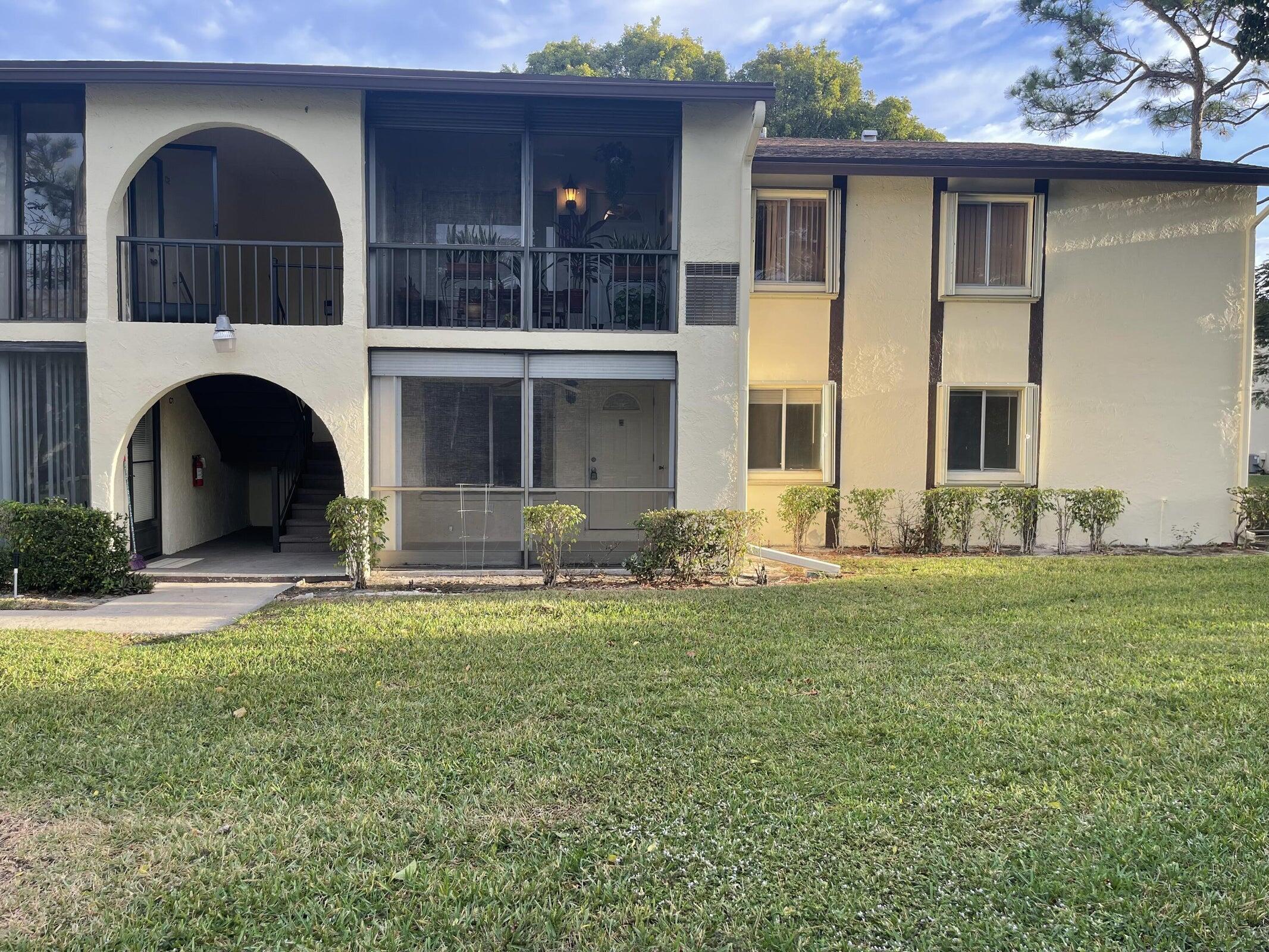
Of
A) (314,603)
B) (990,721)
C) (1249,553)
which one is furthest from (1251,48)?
(314,603)

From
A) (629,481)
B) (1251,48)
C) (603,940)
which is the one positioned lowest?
(603,940)

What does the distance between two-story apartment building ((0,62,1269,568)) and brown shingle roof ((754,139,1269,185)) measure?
0.23 feet

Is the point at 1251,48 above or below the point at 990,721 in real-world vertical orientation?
above

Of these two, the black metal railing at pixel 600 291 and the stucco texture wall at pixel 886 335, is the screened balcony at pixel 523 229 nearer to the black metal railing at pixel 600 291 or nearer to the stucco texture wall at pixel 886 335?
the black metal railing at pixel 600 291

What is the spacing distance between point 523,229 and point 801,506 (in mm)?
5216

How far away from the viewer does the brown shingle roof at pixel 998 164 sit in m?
10.4

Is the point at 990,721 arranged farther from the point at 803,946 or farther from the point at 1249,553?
the point at 1249,553

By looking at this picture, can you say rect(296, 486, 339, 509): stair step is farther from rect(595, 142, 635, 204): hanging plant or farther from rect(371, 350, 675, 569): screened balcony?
rect(595, 142, 635, 204): hanging plant

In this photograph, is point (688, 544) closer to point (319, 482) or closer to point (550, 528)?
point (550, 528)

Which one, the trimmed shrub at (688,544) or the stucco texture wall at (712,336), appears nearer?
the trimmed shrub at (688,544)

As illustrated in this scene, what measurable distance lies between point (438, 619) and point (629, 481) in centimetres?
452

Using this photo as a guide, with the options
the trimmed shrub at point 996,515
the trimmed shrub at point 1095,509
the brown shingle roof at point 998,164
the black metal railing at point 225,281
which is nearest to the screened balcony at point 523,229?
the black metal railing at point 225,281

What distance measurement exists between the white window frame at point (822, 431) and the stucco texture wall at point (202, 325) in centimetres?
558

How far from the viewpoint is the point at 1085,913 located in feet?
8.82
